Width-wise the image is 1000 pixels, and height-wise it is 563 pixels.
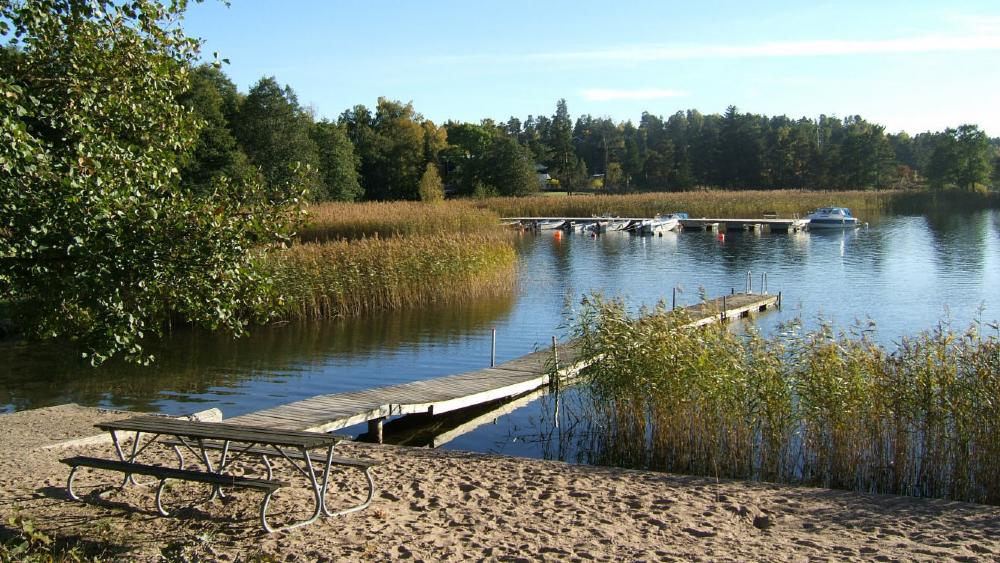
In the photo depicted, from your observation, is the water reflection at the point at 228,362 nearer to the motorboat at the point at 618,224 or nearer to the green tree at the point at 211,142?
the green tree at the point at 211,142

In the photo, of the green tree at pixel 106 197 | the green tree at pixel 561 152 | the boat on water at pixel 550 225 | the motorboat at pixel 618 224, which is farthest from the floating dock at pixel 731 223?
the green tree at pixel 106 197

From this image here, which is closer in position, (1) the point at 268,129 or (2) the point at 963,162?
(1) the point at 268,129

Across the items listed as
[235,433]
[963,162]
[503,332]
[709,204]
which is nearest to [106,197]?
[235,433]

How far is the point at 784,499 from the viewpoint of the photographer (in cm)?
811

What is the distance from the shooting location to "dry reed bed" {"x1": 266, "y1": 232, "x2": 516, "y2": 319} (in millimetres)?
22062

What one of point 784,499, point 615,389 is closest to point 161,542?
point 784,499

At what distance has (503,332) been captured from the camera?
842 inches

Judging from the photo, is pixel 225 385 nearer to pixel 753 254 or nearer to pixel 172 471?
pixel 172 471

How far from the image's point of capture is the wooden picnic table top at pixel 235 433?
6.39 meters

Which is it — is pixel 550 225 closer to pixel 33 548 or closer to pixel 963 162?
pixel 963 162

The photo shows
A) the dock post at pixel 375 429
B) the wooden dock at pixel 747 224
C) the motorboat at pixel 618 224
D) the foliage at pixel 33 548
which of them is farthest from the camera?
the motorboat at pixel 618 224

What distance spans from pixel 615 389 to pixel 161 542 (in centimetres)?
625

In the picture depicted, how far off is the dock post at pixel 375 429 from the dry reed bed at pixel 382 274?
29.5 feet

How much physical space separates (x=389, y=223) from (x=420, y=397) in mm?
20764
